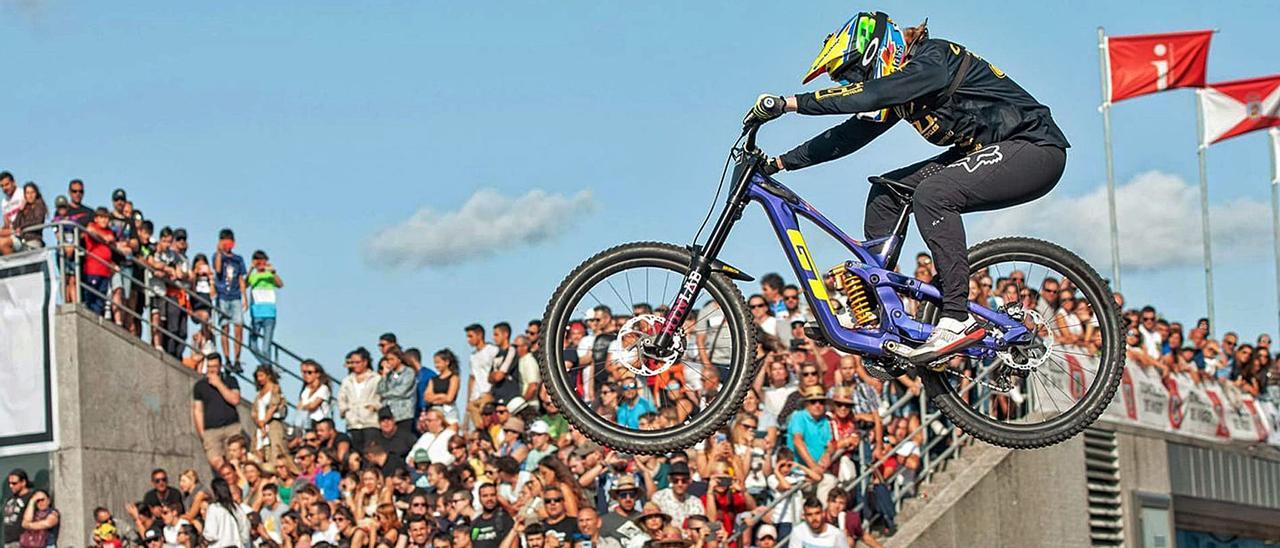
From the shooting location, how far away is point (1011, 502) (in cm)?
1914

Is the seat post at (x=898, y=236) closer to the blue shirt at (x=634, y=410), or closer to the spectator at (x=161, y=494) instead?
the blue shirt at (x=634, y=410)

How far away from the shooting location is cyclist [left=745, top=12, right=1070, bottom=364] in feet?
30.1

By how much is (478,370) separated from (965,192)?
9687 mm

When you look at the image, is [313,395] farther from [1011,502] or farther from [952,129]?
[952,129]

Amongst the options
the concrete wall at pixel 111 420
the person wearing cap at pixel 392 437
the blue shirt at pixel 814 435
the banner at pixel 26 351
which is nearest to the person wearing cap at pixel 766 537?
the blue shirt at pixel 814 435

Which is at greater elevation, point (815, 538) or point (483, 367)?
point (483, 367)

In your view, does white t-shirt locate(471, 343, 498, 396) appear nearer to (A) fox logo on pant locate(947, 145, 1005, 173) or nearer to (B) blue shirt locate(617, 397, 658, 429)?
(B) blue shirt locate(617, 397, 658, 429)

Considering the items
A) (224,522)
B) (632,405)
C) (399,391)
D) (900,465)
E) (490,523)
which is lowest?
(490,523)

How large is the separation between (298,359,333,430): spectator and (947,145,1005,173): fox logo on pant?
11485 millimetres

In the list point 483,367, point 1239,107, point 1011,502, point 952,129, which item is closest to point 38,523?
point 483,367

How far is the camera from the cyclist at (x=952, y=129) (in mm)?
9172

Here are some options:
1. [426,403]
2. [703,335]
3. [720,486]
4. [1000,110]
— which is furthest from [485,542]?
[1000,110]

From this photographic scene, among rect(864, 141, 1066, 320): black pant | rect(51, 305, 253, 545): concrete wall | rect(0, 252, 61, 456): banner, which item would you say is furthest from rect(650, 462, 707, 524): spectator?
rect(0, 252, 61, 456): banner

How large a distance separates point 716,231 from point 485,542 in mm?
6609
